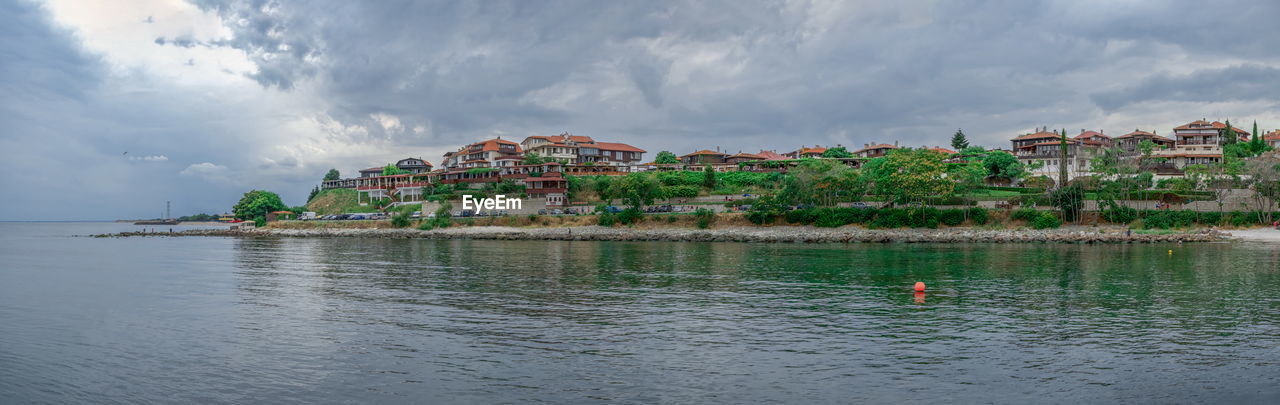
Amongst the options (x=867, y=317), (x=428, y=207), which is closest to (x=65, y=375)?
(x=867, y=317)

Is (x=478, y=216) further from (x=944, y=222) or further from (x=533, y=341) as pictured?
(x=533, y=341)

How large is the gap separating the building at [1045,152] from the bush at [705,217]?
48.8m

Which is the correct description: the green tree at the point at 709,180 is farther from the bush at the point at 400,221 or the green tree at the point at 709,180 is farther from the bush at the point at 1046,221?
the bush at the point at 1046,221

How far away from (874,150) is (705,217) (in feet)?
196

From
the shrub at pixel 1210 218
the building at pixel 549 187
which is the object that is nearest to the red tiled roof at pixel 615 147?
the building at pixel 549 187

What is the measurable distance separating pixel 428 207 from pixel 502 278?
6505 centimetres

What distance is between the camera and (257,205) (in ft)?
393

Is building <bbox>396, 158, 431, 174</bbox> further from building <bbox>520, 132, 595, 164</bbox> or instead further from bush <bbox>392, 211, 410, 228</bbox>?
bush <bbox>392, 211, 410, 228</bbox>

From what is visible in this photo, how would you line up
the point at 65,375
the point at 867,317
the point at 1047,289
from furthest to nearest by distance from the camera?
the point at 1047,289, the point at 867,317, the point at 65,375

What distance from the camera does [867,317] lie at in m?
23.3

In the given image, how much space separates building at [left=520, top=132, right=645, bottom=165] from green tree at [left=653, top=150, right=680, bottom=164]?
7.61 m

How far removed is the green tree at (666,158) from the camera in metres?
125

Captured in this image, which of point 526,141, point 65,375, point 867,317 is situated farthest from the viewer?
point 526,141

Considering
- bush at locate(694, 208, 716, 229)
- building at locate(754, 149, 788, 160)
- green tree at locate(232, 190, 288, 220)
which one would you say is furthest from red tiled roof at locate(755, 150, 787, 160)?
green tree at locate(232, 190, 288, 220)
